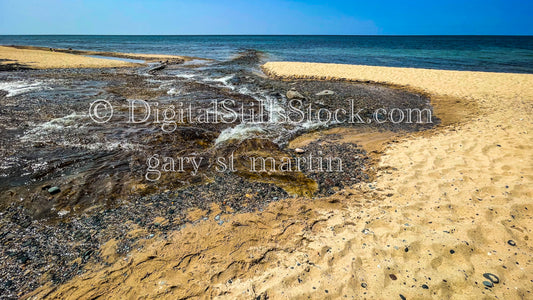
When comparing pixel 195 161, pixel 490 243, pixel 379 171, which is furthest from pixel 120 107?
pixel 490 243

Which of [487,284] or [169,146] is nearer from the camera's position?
[487,284]

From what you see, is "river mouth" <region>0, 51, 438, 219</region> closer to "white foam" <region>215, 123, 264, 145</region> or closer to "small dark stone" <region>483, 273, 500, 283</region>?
"white foam" <region>215, 123, 264, 145</region>

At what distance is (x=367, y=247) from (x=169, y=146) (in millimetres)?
5866

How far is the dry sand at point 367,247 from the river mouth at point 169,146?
2.84 ft

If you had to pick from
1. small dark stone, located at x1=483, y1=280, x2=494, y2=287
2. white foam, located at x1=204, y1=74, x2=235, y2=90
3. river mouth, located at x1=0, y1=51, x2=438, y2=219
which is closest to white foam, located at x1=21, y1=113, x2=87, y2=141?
river mouth, located at x1=0, y1=51, x2=438, y2=219

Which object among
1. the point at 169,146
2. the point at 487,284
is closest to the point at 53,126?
the point at 169,146

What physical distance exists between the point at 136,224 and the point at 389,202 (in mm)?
4715

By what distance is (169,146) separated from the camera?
6.98 metres

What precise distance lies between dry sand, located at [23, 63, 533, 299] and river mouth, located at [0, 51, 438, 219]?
87 cm

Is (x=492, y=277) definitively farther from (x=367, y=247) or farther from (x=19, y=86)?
(x=19, y=86)

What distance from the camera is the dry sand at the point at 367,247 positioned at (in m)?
2.97

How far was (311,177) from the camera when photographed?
220 inches

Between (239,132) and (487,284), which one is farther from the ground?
(239,132)

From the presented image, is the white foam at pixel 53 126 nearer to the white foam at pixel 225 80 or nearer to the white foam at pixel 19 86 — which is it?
the white foam at pixel 19 86
